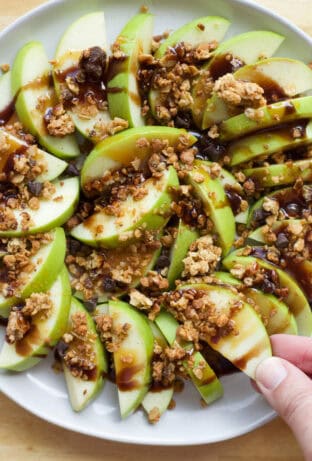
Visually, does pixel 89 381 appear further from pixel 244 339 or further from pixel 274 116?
pixel 274 116

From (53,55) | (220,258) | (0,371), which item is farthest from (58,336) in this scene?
(53,55)

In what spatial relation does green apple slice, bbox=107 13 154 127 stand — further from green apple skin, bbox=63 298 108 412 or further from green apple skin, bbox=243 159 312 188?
green apple skin, bbox=63 298 108 412

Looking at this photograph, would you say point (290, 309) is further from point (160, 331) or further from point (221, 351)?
point (160, 331)

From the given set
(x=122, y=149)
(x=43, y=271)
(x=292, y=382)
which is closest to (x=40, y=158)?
(x=122, y=149)

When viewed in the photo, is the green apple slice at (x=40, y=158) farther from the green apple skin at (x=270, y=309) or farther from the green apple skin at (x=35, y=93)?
the green apple skin at (x=270, y=309)

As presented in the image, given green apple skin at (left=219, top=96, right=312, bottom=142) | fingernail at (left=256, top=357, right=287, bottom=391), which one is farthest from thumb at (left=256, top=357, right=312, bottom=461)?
green apple skin at (left=219, top=96, right=312, bottom=142)

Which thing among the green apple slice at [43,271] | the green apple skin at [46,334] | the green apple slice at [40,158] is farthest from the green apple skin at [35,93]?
the green apple skin at [46,334]

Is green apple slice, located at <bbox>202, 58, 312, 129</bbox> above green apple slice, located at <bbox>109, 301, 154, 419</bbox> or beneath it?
above
